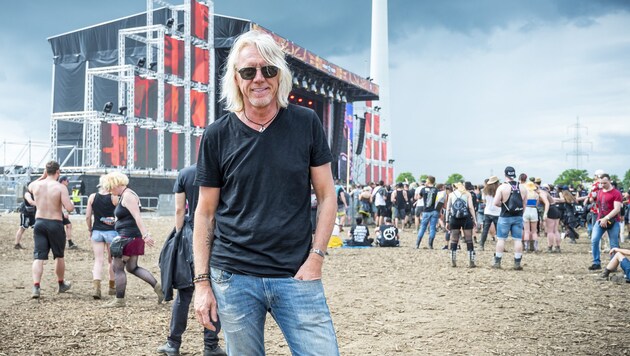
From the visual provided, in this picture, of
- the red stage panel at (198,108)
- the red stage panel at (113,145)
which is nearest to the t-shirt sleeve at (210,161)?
the red stage panel at (113,145)

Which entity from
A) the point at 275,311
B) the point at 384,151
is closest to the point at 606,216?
the point at 275,311

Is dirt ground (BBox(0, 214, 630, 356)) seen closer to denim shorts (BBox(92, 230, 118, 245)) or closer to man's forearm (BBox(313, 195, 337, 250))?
denim shorts (BBox(92, 230, 118, 245))

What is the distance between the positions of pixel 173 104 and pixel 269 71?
29345mm

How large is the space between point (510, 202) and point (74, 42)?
4876 cm

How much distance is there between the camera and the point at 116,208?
710cm

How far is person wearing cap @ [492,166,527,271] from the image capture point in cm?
1024

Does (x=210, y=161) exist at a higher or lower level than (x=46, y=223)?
higher

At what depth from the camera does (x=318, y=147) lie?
2338mm

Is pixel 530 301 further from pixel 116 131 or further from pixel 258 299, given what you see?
pixel 116 131

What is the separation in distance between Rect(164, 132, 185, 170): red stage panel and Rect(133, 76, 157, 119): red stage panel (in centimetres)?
138

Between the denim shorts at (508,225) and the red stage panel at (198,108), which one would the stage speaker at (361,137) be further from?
the denim shorts at (508,225)

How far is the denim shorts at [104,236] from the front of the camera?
7715 millimetres

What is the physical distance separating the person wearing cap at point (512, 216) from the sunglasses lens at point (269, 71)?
341 inches

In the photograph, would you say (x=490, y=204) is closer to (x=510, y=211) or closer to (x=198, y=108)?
(x=510, y=211)
